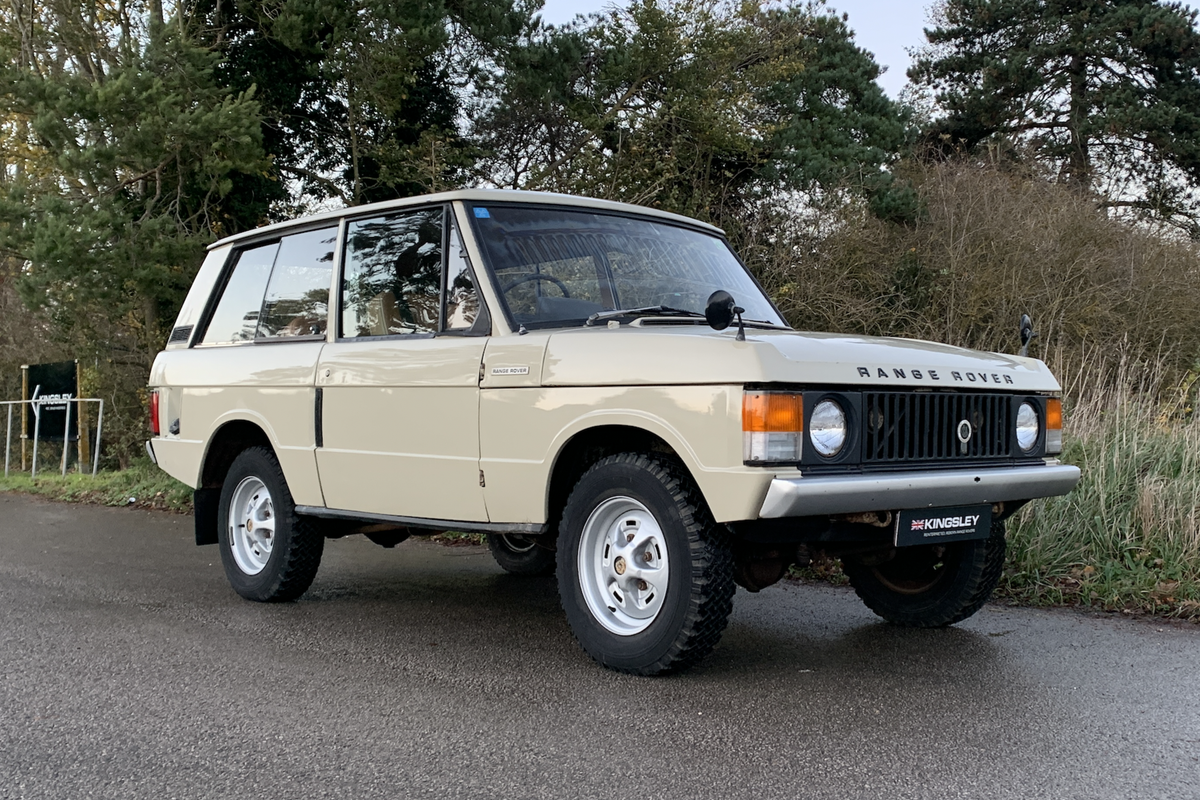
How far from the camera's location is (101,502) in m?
12.8

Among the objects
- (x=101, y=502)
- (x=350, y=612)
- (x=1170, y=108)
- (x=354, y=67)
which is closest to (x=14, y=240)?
(x=101, y=502)

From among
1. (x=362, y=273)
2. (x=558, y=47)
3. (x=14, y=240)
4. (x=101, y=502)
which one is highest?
(x=558, y=47)

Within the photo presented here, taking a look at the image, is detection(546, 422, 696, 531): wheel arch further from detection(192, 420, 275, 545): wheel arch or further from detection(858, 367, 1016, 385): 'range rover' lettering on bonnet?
detection(192, 420, 275, 545): wheel arch

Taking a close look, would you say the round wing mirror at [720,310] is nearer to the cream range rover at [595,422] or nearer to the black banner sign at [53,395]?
the cream range rover at [595,422]

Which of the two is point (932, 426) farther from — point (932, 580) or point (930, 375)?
point (932, 580)

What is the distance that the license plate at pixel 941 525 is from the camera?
4211 millimetres

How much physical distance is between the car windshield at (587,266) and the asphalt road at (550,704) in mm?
1581

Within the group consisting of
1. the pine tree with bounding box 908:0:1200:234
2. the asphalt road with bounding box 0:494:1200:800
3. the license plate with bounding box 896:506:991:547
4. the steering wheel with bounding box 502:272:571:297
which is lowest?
the asphalt road with bounding box 0:494:1200:800

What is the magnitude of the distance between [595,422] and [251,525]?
2892 millimetres

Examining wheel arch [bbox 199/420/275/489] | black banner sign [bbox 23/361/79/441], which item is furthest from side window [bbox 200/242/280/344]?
black banner sign [bbox 23/361/79/441]

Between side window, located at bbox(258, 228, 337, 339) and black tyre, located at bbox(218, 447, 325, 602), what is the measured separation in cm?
75

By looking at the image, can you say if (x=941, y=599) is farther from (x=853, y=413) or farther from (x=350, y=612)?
(x=350, y=612)

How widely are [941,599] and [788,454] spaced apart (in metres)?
1.86

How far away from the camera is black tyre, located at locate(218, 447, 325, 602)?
606cm
